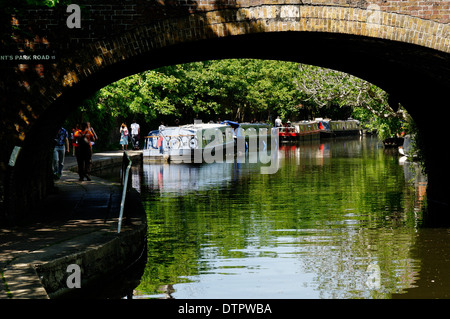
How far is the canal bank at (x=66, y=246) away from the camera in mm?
7655

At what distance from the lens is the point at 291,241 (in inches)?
472

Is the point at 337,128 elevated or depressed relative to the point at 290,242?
elevated

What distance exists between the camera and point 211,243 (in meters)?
11.9

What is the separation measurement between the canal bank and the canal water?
52 centimetres

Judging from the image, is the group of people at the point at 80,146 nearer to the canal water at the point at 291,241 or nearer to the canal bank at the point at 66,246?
the canal water at the point at 291,241

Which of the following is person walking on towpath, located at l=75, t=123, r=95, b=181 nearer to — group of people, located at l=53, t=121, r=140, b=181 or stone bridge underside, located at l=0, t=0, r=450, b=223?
group of people, located at l=53, t=121, r=140, b=181

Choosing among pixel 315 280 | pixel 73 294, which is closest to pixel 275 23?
pixel 315 280

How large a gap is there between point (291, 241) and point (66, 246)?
4.25m

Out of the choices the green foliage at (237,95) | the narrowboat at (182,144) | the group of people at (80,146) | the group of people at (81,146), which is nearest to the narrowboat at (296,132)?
the green foliage at (237,95)

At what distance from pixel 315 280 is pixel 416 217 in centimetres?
572

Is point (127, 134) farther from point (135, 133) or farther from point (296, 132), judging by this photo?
point (296, 132)

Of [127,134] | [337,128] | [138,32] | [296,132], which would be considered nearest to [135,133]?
[127,134]
